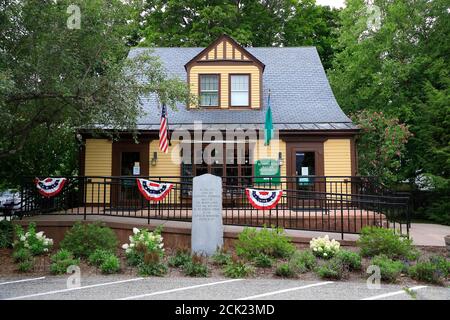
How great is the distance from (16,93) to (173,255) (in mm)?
4890

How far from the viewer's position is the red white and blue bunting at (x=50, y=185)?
33.5ft

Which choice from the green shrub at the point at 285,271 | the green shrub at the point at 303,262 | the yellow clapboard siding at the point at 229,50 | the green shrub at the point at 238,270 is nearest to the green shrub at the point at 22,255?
the green shrub at the point at 238,270

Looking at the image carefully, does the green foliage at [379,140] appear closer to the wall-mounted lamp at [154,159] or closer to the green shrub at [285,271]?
the wall-mounted lamp at [154,159]

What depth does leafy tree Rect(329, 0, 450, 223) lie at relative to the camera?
19328mm

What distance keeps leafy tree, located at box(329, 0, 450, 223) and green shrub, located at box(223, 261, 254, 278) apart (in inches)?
563

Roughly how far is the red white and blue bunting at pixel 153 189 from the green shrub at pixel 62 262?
8.28 feet

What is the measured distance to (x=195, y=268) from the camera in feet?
23.5

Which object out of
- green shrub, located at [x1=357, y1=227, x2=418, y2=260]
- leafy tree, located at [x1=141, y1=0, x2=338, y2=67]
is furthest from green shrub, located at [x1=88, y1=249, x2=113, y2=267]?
leafy tree, located at [x1=141, y1=0, x2=338, y2=67]

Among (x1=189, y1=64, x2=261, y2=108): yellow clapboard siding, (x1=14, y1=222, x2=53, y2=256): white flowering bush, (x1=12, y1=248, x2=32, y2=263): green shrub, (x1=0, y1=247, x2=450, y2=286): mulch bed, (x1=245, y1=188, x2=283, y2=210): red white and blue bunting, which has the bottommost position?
(x1=0, y1=247, x2=450, y2=286): mulch bed

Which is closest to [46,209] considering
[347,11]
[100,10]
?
[100,10]

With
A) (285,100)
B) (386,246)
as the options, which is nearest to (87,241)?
(386,246)

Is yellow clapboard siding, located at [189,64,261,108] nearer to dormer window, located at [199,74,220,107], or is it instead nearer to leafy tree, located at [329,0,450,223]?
dormer window, located at [199,74,220,107]

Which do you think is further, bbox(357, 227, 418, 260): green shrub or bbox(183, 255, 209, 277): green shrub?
bbox(357, 227, 418, 260): green shrub

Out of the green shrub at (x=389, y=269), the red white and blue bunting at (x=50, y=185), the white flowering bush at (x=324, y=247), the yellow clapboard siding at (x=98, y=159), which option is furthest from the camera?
the yellow clapboard siding at (x=98, y=159)
